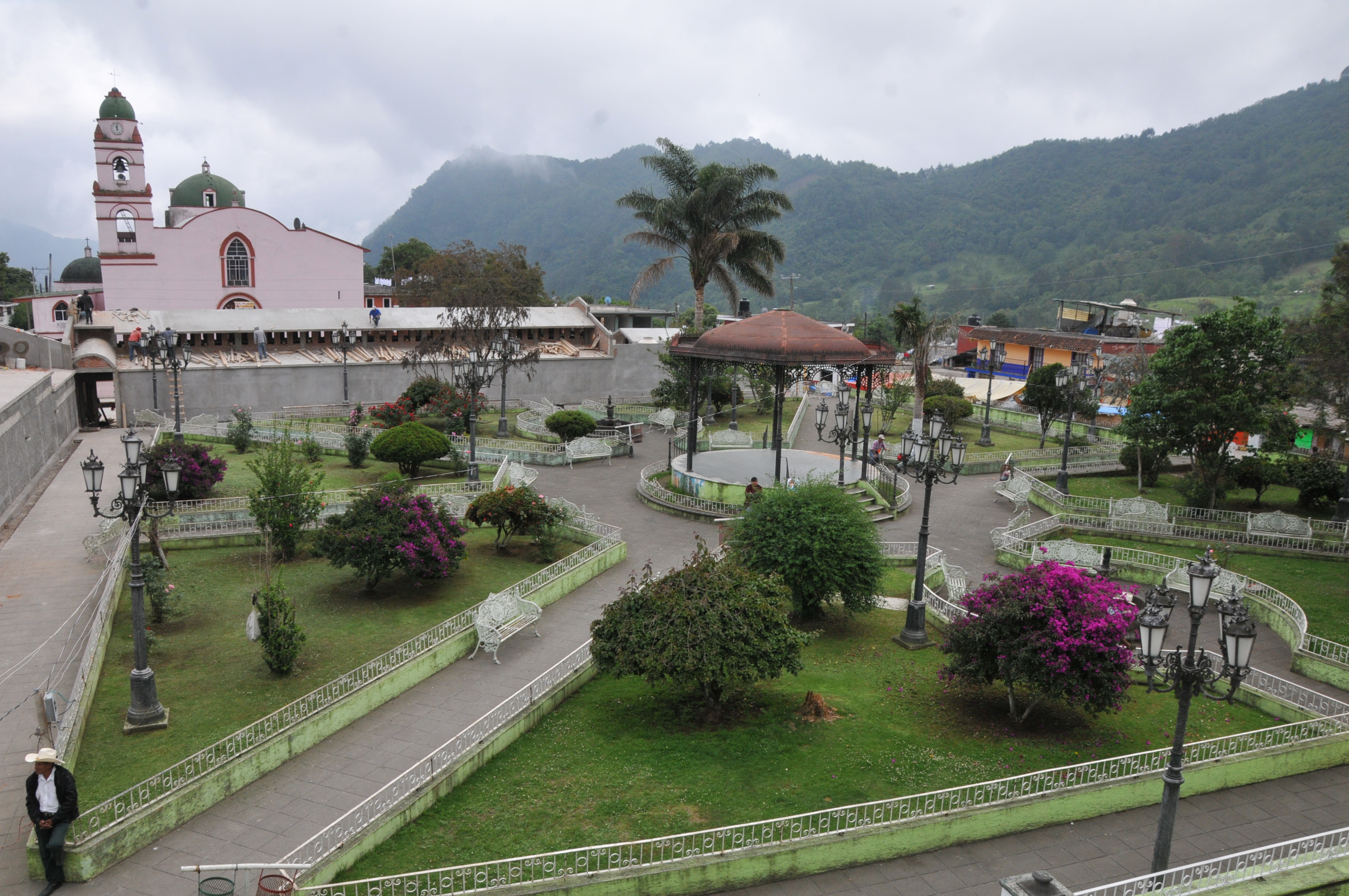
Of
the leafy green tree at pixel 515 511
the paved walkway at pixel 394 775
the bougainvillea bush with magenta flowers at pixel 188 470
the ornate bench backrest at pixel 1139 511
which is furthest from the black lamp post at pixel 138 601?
the ornate bench backrest at pixel 1139 511

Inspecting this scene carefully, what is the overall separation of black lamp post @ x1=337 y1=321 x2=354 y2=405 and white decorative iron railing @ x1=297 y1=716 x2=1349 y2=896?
93.5 ft

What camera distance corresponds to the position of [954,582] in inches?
677

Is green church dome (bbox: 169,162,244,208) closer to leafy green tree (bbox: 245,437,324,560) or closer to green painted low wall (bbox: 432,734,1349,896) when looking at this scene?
leafy green tree (bbox: 245,437,324,560)

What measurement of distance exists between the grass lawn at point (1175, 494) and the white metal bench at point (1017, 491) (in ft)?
4.84

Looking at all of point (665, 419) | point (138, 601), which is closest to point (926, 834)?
point (138, 601)

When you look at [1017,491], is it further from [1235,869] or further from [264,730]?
[264,730]

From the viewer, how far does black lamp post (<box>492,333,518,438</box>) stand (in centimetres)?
2936

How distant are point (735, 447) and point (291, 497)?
16.3 meters

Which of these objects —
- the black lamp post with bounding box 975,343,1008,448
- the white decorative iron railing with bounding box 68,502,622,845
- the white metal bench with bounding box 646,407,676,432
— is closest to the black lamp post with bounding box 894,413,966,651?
the white decorative iron railing with bounding box 68,502,622,845

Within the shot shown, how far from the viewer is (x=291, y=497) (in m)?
18.1

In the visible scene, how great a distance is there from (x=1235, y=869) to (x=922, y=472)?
23.5 feet

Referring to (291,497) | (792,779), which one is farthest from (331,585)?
(792,779)

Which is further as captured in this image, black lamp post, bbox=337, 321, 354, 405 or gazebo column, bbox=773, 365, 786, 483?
black lamp post, bbox=337, 321, 354, 405

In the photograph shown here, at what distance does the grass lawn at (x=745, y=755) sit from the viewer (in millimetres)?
9805
